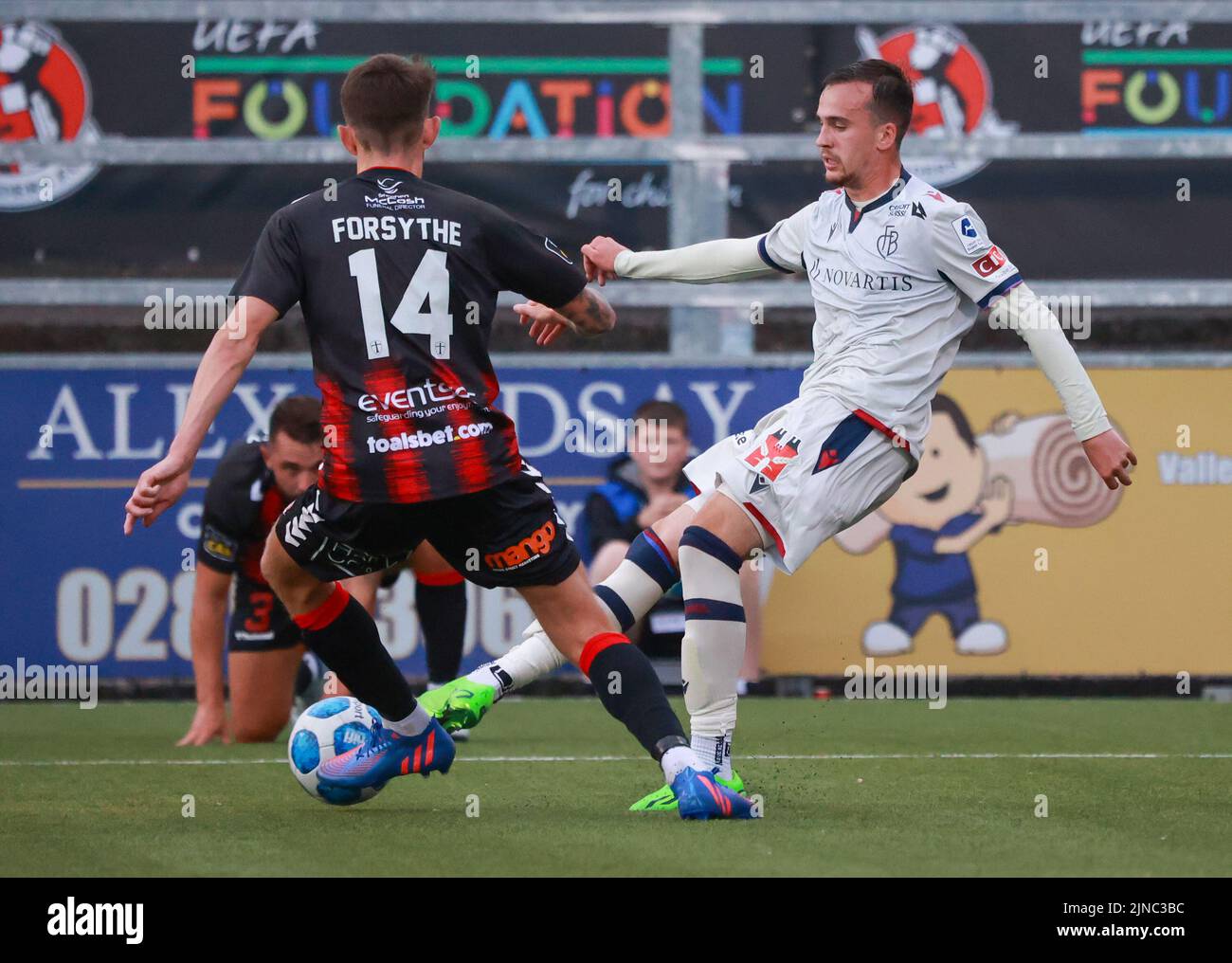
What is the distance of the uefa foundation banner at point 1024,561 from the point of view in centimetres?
1028

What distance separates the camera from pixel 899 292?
5.61m

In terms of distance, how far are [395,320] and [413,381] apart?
151 mm

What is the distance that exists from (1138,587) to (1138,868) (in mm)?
6344

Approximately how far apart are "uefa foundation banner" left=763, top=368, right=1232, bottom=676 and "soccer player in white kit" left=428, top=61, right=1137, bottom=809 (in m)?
4.52

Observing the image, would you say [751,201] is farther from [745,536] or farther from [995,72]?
[745,536]

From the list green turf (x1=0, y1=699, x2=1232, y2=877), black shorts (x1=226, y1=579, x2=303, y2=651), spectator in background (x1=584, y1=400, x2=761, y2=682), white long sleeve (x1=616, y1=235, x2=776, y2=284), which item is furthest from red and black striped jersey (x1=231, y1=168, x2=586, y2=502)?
spectator in background (x1=584, y1=400, x2=761, y2=682)

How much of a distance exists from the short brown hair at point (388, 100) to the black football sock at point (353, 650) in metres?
1.16

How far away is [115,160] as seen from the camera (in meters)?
10.6

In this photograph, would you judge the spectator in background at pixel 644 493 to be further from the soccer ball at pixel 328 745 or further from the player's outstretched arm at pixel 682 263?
the soccer ball at pixel 328 745

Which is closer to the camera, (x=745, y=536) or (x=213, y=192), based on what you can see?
(x=745, y=536)

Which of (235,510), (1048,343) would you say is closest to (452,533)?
(1048,343)
